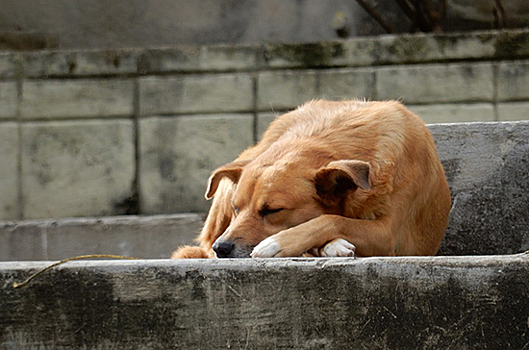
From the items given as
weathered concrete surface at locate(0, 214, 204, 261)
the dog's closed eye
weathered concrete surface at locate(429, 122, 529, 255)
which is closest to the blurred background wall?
weathered concrete surface at locate(0, 214, 204, 261)

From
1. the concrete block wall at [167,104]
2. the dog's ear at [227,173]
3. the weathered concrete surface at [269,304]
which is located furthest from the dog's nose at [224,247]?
the concrete block wall at [167,104]

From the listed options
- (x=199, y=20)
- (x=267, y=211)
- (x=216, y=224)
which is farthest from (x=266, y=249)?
(x=199, y=20)

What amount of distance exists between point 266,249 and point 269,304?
86 cm

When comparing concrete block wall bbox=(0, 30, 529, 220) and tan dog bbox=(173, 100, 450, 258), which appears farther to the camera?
concrete block wall bbox=(0, 30, 529, 220)

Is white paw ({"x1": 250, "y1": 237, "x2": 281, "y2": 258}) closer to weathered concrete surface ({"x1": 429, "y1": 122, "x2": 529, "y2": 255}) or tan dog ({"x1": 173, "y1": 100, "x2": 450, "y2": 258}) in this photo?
tan dog ({"x1": 173, "y1": 100, "x2": 450, "y2": 258})

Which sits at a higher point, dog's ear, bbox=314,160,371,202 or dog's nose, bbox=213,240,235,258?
dog's ear, bbox=314,160,371,202

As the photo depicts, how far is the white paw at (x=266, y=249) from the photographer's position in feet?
9.49

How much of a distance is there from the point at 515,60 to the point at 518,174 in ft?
11.1

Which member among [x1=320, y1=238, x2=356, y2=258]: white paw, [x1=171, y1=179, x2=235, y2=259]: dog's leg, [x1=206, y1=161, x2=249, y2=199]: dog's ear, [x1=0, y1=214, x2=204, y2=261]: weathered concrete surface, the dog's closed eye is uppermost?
[x1=206, y1=161, x2=249, y2=199]: dog's ear

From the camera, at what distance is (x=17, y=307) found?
207 centimetres

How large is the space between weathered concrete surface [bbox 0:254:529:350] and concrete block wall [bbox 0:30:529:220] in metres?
5.03

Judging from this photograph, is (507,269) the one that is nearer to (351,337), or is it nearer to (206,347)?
(351,337)

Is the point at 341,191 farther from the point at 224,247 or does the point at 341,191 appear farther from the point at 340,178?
the point at 224,247

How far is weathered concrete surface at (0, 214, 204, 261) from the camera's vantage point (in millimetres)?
6852
